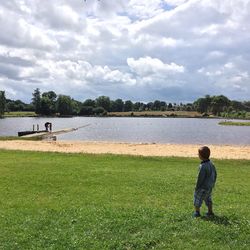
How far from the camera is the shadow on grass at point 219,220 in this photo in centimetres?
940

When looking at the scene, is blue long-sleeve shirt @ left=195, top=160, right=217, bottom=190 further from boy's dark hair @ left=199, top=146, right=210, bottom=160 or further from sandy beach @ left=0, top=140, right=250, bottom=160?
sandy beach @ left=0, top=140, right=250, bottom=160

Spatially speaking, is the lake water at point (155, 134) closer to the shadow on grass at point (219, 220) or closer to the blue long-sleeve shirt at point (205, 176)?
the blue long-sleeve shirt at point (205, 176)

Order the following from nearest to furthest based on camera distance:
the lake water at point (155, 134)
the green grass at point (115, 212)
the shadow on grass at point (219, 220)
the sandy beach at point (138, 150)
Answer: the green grass at point (115, 212), the shadow on grass at point (219, 220), the sandy beach at point (138, 150), the lake water at point (155, 134)

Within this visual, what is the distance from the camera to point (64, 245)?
8008 mm

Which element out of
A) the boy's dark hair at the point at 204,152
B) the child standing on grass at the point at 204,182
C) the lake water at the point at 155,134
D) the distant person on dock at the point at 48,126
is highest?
→ the boy's dark hair at the point at 204,152

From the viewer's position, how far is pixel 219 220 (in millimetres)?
9609

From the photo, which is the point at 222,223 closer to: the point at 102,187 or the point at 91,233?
the point at 91,233

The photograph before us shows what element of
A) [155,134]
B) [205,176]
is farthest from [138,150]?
[155,134]

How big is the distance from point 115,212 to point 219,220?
2.34 m

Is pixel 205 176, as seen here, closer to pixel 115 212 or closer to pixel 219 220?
pixel 219 220

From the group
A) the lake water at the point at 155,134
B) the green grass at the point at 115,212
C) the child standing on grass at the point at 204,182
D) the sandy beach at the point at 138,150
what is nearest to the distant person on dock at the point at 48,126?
the lake water at the point at 155,134

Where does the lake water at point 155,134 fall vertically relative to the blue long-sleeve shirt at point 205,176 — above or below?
below

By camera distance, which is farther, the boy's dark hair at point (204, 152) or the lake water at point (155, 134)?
the lake water at point (155, 134)

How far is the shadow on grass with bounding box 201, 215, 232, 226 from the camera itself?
30.8 feet
